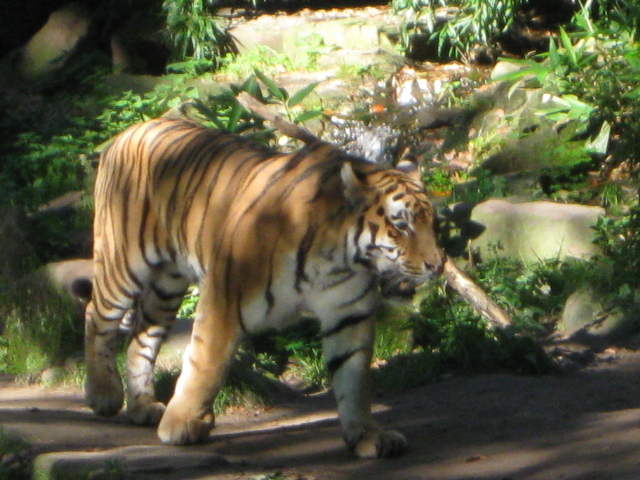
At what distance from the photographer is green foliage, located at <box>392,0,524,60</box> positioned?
12.2 metres

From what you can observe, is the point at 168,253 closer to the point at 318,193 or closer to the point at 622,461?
the point at 318,193

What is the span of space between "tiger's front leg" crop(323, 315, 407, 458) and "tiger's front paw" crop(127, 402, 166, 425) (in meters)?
1.21

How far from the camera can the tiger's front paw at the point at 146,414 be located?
4.98 metres

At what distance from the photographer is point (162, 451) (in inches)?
159

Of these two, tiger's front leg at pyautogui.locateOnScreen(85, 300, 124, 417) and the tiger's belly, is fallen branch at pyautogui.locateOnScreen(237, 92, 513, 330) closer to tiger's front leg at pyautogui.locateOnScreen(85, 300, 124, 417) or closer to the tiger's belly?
tiger's front leg at pyautogui.locateOnScreen(85, 300, 124, 417)

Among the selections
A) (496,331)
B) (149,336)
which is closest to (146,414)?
(149,336)

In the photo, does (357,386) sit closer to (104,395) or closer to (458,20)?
(104,395)

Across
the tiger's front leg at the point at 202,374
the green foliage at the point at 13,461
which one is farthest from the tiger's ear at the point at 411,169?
the green foliage at the point at 13,461

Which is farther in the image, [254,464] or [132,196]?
Result: [132,196]

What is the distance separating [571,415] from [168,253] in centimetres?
204

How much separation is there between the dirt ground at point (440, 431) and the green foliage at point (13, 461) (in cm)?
27

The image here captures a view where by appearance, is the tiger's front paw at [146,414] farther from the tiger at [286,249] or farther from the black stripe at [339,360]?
the black stripe at [339,360]

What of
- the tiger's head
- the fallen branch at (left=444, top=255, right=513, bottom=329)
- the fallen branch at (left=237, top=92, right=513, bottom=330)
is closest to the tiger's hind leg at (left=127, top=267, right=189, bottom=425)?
the tiger's head

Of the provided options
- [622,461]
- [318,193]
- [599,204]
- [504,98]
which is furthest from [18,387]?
[504,98]
